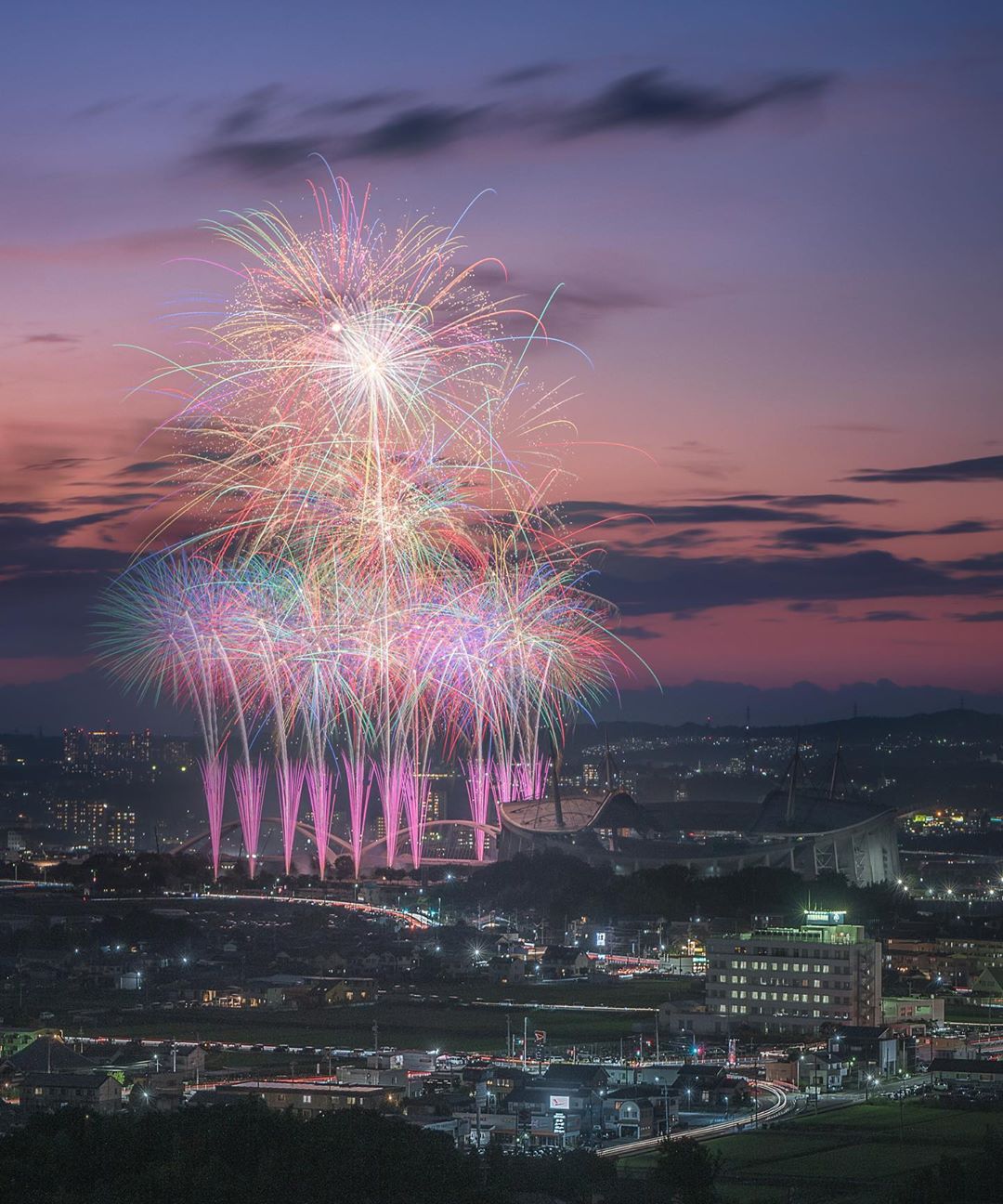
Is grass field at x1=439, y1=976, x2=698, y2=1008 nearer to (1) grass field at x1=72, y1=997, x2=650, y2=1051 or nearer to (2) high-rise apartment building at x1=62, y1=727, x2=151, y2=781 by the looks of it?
(1) grass field at x1=72, y1=997, x2=650, y2=1051

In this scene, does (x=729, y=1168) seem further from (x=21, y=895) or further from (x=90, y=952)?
(x=21, y=895)

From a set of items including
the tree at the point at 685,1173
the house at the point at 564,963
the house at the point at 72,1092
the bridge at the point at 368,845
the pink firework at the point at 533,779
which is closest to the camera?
the tree at the point at 685,1173

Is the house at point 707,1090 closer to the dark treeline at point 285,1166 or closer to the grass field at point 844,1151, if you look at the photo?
the grass field at point 844,1151

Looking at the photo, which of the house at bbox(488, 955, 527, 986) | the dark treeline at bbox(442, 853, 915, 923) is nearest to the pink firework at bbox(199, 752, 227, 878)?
the house at bbox(488, 955, 527, 986)

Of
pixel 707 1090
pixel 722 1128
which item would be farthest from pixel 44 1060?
pixel 722 1128

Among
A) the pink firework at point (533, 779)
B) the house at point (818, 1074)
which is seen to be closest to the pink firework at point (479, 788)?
the pink firework at point (533, 779)

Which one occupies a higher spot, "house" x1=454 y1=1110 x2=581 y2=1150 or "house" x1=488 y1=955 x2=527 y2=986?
"house" x1=488 y1=955 x2=527 y2=986
